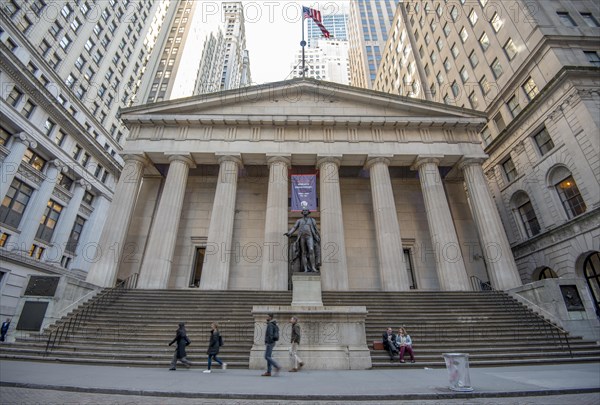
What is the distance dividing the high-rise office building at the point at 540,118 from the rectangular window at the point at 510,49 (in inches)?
3.1

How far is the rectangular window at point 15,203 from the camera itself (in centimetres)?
2641

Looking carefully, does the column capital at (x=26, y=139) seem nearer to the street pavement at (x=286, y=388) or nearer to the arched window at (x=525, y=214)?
the street pavement at (x=286, y=388)

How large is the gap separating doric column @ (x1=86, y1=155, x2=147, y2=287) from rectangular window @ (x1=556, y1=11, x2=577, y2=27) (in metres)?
32.0

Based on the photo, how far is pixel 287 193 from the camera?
20.2 metres

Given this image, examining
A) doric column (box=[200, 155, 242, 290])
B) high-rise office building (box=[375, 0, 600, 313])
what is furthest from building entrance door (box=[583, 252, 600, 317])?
doric column (box=[200, 155, 242, 290])

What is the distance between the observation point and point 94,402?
5086mm

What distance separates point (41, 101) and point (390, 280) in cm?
3529

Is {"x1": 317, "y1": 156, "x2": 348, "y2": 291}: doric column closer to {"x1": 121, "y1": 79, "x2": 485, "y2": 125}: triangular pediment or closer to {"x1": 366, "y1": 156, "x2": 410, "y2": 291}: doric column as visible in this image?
{"x1": 366, "y1": 156, "x2": 410, "y2": 291}: doric column

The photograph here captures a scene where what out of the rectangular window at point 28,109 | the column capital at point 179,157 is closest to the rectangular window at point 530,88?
the column capital at point 179,157

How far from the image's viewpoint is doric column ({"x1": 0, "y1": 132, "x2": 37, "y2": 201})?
25.6 meters

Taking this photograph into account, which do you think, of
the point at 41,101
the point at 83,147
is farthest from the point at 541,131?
the point at 83,147

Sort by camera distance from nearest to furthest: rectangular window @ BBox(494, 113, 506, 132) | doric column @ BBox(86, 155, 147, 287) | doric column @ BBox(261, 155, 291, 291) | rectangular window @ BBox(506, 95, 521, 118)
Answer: doric column @ BBox(86, 155, 147, 287) < doric column @ BBox(261, 155, 291, 291) < rectangular window @ BBox(506, 95, 521, 118) < rectangular window @ BBox(494, 113, 506, 132)

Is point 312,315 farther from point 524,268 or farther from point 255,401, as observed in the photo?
point 524,268

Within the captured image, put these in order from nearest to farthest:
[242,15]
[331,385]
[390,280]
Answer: [331,385] < [390,280] < [242,15]
